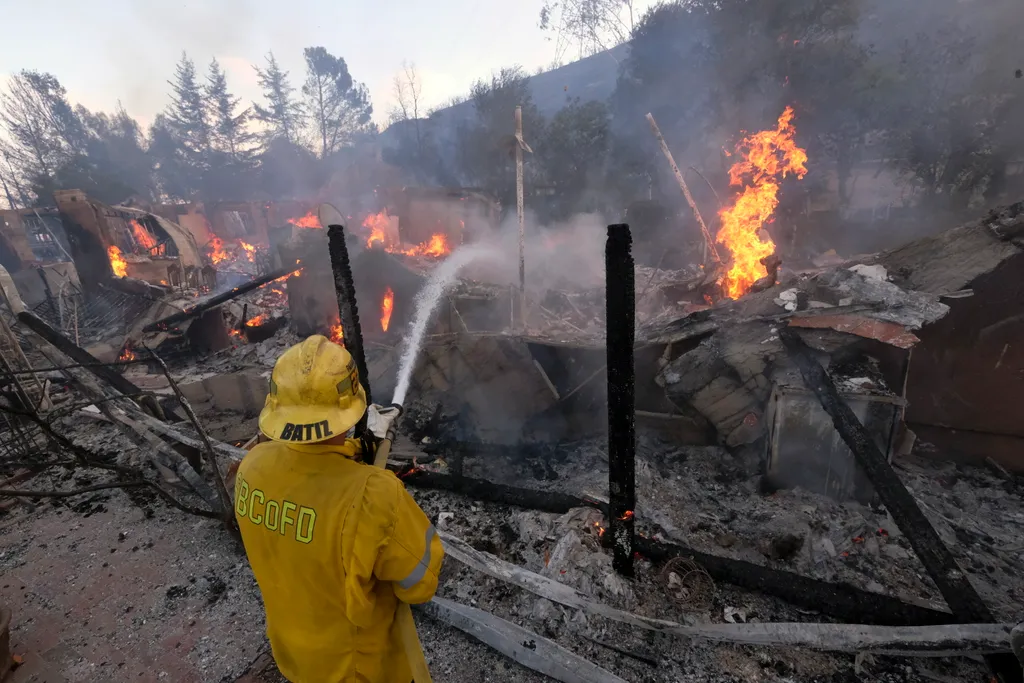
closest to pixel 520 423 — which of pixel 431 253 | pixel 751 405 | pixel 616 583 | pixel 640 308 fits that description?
pixel 751 405

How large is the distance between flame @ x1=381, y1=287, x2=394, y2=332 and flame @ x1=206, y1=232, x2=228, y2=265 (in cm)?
2067

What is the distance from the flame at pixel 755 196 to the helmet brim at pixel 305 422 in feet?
35.4

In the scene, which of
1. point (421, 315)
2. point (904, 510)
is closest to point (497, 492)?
point (904, 510)

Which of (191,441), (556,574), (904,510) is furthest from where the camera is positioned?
(191,441)

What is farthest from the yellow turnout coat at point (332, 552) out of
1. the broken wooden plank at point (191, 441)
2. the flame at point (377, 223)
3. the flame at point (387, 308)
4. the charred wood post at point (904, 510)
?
the flame at point (377, 223)

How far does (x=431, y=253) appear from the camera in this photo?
808 inches

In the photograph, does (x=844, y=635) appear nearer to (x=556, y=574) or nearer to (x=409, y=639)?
(x=556, y=574)

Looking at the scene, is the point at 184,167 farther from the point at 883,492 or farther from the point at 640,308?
the point at 883,492

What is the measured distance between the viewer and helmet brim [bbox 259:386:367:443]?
1837 millimetres

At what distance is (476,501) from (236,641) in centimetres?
246

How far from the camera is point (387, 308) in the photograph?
11367 millimetres

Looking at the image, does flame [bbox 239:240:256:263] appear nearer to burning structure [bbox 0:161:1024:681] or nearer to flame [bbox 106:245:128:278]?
flame [bbox 106:245:128:278]

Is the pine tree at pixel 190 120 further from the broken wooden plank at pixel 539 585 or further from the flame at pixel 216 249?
the broken wooden plank at pixel 539 585

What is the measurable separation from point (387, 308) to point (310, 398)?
9.80m
